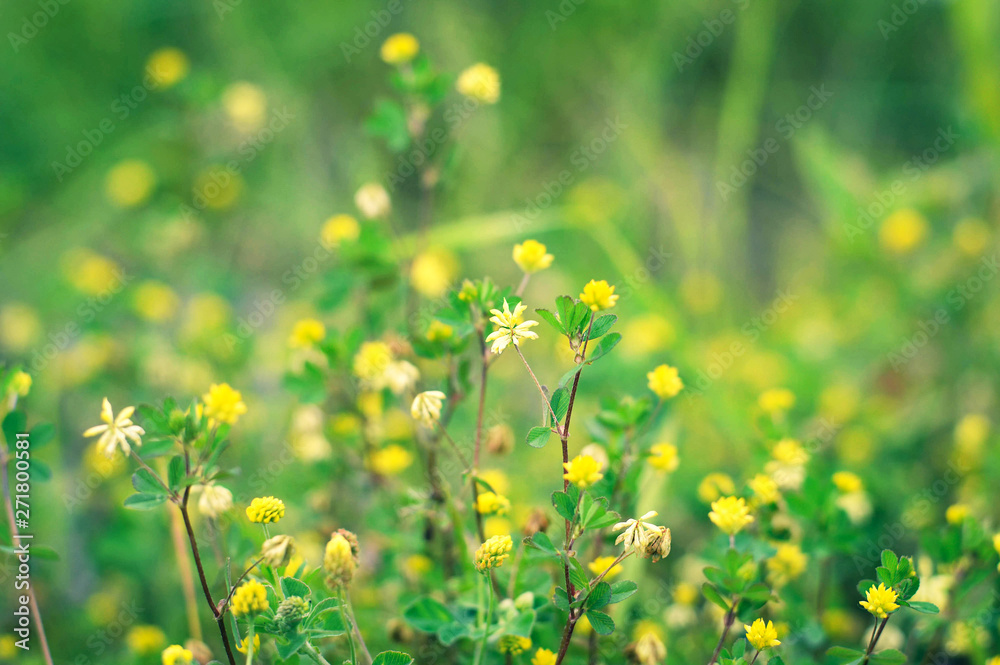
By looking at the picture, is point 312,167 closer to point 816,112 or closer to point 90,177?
point 90,177

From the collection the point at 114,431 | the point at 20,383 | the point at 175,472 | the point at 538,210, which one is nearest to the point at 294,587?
the point at 175,472

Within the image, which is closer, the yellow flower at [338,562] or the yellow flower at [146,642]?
the yellow flower at [338,562]

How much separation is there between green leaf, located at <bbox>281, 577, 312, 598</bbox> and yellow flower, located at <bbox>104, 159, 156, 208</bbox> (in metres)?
2.34

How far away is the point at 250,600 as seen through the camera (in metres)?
1.19

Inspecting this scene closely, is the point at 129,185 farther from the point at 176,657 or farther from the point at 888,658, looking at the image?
the point at 888,658

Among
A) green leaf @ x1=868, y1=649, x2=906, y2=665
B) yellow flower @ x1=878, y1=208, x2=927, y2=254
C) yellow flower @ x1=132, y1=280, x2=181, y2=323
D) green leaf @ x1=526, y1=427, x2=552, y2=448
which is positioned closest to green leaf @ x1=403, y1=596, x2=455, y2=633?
green leaf @ x1=526, y1=427, x2=552, y2=448

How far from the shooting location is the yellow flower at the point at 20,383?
4.60 feet

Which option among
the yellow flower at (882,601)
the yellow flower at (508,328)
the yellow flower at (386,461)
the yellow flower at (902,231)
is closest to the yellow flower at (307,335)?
the yellow flower at (386,461)

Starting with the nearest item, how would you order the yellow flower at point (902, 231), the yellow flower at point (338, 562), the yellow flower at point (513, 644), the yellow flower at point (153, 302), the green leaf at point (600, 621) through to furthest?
the yellow flower at point (338, 562)
the green leaf at point (600, 621)
the yellow flower at point (513, 644)
the yellow flower at point (153, 302)
the yellow flower at point (902, 231)

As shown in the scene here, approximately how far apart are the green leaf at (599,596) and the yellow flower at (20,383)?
43.1 inches

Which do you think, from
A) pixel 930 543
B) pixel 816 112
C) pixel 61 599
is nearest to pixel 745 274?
pixel 816 112

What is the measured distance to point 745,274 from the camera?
11.2 feet

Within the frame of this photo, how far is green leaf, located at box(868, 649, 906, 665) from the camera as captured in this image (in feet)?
4.31

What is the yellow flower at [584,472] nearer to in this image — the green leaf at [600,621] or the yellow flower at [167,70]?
the green leaf at [600,621]
